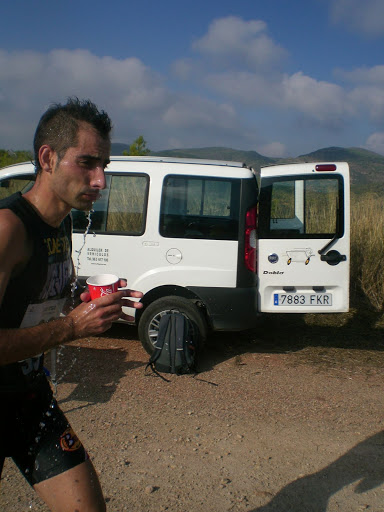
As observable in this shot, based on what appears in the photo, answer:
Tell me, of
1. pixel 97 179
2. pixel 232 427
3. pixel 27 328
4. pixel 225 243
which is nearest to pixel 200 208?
pixel 225 243

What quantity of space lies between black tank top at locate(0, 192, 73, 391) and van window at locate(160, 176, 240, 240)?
330cm

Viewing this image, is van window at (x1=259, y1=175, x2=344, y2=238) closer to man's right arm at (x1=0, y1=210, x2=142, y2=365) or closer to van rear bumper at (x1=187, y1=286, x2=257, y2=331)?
van rear bumper at (x1=187, y1=286, x2=257, y2=331)

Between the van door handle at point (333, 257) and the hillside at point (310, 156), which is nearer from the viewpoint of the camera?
the van door handle at point (333, 257)

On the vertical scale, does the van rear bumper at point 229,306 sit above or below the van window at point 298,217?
below

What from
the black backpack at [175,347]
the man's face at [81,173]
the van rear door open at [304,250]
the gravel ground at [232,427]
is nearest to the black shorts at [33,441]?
the man's face at [81,173]

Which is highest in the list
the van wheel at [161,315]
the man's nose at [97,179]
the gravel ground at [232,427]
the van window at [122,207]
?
the van window at [122,207]

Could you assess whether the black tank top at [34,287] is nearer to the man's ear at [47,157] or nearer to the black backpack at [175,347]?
the man's ear at [47,157]

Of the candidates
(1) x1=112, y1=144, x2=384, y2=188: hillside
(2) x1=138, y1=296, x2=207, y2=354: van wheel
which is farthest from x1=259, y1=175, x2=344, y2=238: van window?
(1) x1=112, y1=144, x2=384, y2=188: hillside

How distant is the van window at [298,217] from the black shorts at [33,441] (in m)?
3.75

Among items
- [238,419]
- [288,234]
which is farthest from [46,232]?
[288,234]

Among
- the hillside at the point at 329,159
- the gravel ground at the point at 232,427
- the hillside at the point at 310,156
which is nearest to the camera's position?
the gravel ground at the point at 232,427

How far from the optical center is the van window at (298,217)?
530cm

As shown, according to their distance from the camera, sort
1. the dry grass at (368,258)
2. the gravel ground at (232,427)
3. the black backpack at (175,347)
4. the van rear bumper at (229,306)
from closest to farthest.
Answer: the gravel ground at (232,427), the black backpack at (175,347), the van rear bumper at (229,306), the dry grass at (368,258)

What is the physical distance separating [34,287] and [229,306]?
358 cm
